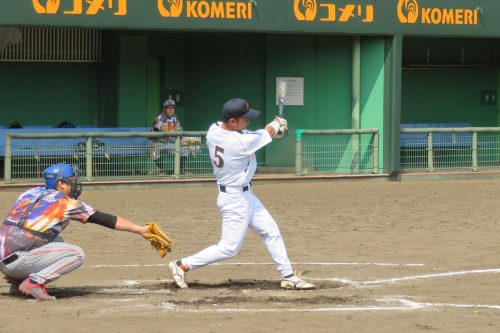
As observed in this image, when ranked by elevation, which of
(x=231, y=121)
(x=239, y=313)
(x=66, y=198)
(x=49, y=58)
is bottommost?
(x=239, y=313)

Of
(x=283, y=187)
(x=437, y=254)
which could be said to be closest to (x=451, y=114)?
(x=283, y=187)

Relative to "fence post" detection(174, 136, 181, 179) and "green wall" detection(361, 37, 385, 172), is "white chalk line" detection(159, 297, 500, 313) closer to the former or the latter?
"fence post" detection(174, 136, 181, 179)

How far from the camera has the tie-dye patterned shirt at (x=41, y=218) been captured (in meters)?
9.27

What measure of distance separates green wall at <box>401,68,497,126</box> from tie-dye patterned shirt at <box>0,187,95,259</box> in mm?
16306

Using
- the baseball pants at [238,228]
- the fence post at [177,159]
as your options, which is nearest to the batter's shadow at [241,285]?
the baseball pants at [238,228]

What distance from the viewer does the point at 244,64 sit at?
23047mm

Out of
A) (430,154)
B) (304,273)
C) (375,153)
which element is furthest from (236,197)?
(430,154)

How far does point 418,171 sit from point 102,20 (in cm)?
670

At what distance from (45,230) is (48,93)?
1321cm

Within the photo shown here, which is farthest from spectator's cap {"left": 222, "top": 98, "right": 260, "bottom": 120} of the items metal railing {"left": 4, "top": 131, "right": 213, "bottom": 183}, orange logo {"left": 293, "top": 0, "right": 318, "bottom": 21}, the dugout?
orange logo {"left": 293, "top": 0, "right": 318, "bottom": 21}

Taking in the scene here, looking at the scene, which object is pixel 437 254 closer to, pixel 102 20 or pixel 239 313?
pixel 239 313

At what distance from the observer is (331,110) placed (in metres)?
22.5

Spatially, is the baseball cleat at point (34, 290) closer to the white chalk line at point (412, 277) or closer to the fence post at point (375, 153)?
the white chalk line at point (412, 277)

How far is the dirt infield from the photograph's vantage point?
337 inches
